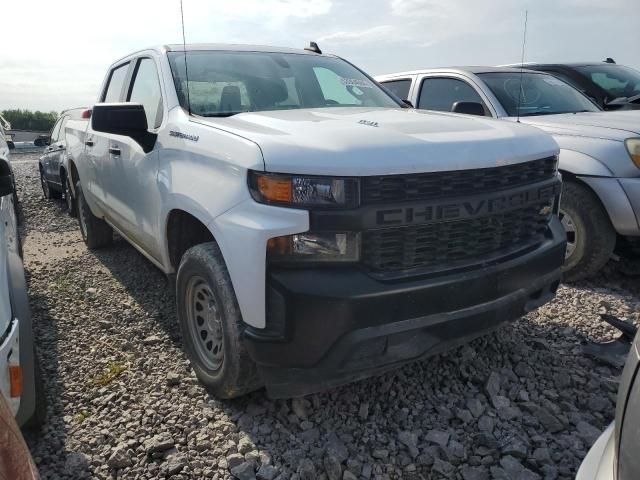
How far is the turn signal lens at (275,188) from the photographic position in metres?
2.13

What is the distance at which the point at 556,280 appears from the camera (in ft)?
9.43

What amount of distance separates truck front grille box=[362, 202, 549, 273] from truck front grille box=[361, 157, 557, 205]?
13 centimetres

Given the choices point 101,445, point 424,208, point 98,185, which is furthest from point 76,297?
point 424,208

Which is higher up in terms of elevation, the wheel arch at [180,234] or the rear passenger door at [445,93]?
the rear passenger door at [445,93]

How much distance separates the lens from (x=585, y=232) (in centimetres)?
407

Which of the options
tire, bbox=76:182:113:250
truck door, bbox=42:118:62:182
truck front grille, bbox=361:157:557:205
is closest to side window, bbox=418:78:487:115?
truck front grille, bbox=361:157:557:205

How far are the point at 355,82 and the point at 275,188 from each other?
6.55ft

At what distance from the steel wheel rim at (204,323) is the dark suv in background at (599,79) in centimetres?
531

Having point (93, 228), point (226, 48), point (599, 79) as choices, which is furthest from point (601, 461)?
point (599, 79)

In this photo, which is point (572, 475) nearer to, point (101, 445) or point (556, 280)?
point (556, 280)

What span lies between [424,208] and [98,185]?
3.29 m

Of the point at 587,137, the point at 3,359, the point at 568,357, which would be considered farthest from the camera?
the point at 587,137

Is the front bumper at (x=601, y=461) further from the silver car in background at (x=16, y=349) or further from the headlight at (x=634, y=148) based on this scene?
the headlight at (x=634, y=148)

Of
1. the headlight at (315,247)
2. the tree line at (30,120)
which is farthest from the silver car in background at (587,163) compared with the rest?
the tree line at (30,120)
